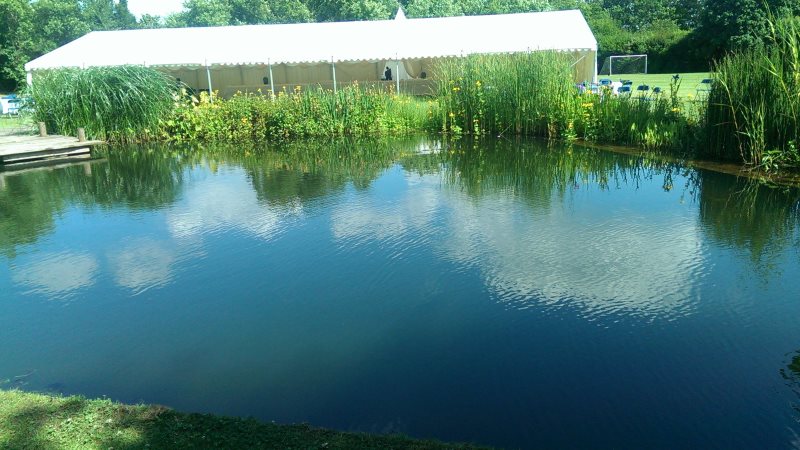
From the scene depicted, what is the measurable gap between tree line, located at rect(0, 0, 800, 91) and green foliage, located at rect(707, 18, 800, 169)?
40.8 ft

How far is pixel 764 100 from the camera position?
381 inches

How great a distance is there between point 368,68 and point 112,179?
53.9 feet

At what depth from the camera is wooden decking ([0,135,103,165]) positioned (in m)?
13.6

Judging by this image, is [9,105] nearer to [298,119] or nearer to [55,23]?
[298,119]

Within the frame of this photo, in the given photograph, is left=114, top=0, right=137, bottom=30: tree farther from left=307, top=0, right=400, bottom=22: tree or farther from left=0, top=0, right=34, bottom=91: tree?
left=0, top=0, right=34, bottom=91: tree

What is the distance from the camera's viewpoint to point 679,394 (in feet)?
13.1

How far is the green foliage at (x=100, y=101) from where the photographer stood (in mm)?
15727

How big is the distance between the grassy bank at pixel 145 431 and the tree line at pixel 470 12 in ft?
71.4

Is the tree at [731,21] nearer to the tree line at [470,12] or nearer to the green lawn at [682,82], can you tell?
the tree line at [470,12]

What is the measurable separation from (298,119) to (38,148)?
584cm

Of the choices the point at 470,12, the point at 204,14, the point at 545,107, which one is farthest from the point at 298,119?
the point at 204,14

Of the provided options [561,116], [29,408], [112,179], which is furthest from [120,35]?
[29,408]

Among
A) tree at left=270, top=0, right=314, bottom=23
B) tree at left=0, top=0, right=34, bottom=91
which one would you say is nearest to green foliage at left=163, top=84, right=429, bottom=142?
tree at left=0, top=0, right=34, bottom=91

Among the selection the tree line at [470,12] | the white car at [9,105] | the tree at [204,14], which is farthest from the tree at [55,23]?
the white car at [9,105]
